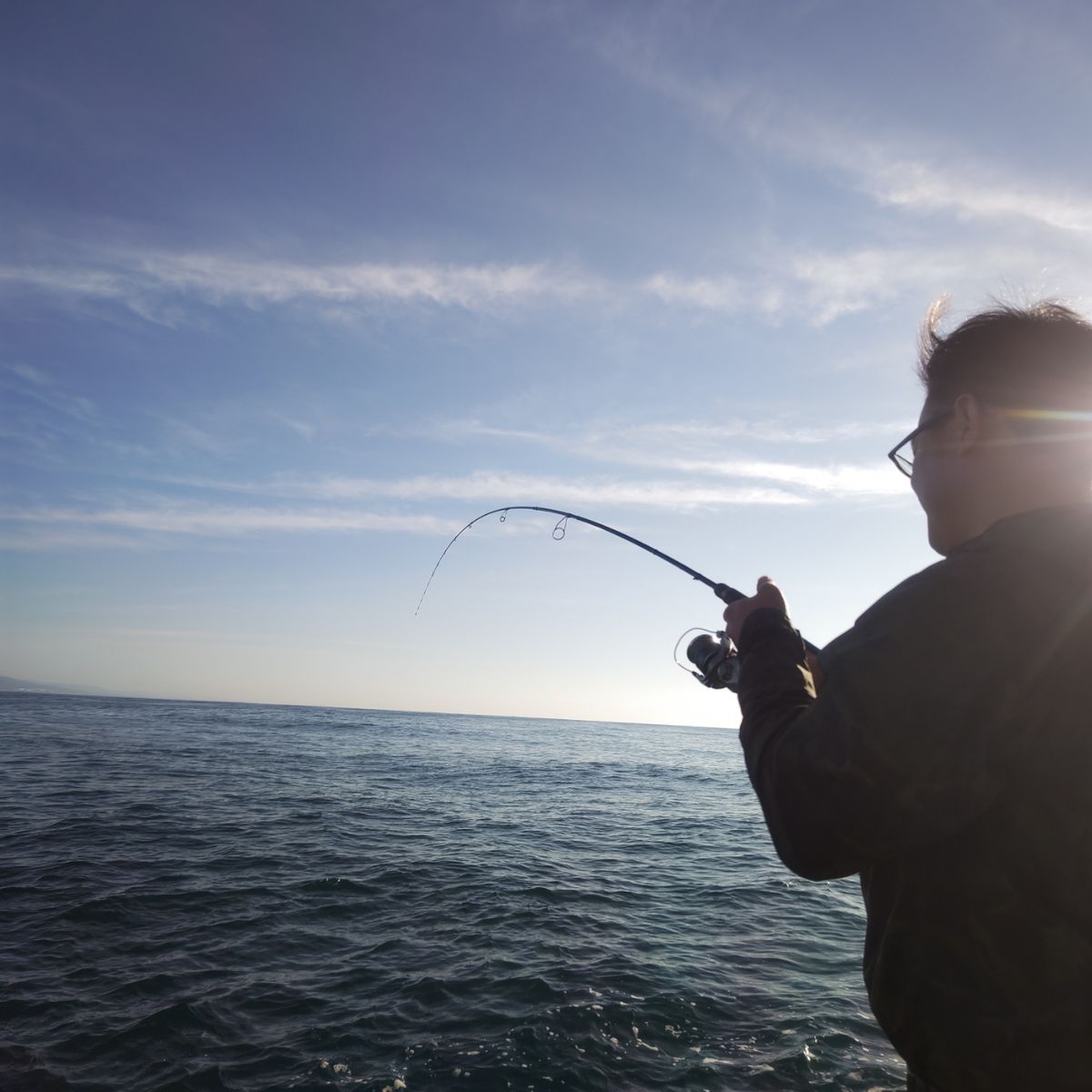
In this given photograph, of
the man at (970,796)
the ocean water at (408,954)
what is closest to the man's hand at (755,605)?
the man at (970,796)

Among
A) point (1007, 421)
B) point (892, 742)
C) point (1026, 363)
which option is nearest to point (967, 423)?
point (1007, 421)

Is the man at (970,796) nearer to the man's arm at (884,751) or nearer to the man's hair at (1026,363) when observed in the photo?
the man's arm at (884,751)

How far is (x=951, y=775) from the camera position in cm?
140

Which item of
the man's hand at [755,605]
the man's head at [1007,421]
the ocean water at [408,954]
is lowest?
the ocean water at [408,954]

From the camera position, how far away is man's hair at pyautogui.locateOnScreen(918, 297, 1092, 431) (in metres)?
1.80

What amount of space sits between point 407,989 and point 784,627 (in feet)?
24.3

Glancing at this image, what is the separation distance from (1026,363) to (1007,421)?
18cm

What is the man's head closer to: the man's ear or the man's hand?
the man's ear

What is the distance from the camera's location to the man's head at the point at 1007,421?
1777mm

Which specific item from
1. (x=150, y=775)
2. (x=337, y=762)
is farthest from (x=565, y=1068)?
(x=337, y=762)

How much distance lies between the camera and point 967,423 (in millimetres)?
1886

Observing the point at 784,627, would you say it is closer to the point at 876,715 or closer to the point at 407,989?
the point at 876,715

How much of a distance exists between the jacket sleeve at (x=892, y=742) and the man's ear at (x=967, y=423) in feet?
1.95

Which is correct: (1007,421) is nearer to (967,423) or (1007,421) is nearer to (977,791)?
(967,423)
